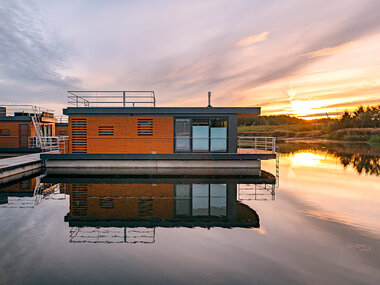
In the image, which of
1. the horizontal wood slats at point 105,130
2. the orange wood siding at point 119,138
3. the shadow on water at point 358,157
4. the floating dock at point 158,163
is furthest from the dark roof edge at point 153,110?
the shadow on water at point 358,157

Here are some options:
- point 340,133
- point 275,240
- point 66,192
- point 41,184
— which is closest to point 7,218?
point 66,192

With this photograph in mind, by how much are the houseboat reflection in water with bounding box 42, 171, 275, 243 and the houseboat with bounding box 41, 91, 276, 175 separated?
2.56m

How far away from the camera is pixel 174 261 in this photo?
15.9 ft

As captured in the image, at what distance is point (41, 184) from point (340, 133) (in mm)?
63653

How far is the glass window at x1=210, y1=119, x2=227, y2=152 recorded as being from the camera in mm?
16391

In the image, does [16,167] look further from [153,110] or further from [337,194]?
[337,194]

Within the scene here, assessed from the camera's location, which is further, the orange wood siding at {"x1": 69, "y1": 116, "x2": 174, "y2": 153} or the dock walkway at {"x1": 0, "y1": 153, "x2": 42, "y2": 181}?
the orange wood siding at {"x1": 69, "y1": 116, "x2": 174, "y2": 153}

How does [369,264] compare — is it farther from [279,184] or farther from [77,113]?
[77,113]

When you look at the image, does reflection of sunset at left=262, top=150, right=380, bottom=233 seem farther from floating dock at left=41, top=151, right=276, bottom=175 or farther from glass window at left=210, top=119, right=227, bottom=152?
glass window at left=210, top=119, right=227, bottom=152

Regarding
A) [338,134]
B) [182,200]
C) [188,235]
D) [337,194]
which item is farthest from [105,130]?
[338,134]

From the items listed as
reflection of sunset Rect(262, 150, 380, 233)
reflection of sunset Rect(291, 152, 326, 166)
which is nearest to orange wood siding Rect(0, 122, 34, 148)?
reflection of sunset Rect(262, 150, 380, 233)

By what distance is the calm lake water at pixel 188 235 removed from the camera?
4.43 metres

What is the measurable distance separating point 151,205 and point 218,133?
932 cm

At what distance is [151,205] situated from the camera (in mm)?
8625
